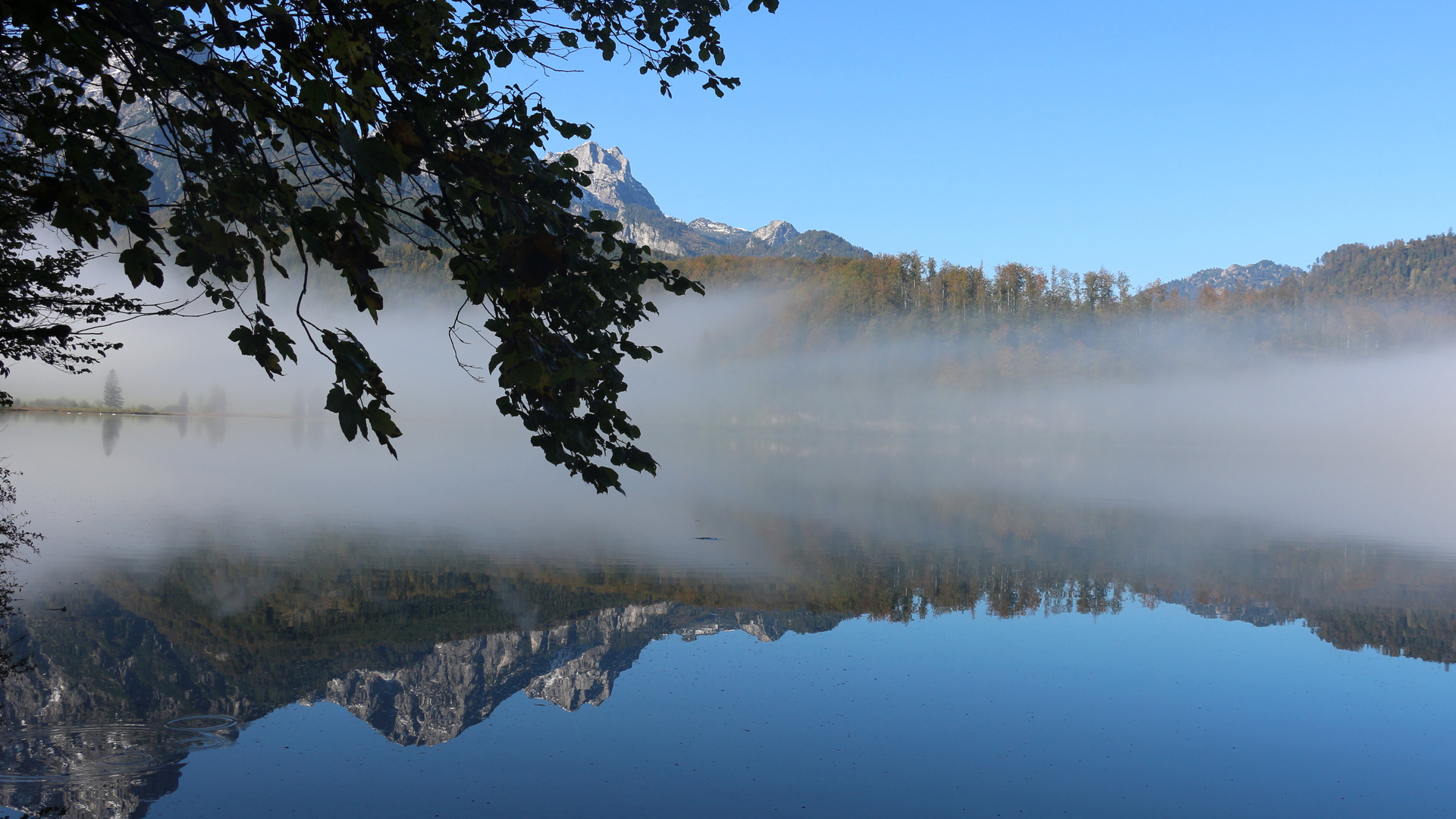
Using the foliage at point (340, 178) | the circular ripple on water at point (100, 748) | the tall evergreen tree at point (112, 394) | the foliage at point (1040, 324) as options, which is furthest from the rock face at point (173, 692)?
the tall evergreen tree at point (112, 394)

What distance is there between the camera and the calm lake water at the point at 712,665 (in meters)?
8.33

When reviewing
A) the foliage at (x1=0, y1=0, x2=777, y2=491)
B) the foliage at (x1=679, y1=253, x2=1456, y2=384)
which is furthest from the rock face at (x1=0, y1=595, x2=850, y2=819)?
the foliage at (x1=679, y1=253, x2=1456, y2=384)

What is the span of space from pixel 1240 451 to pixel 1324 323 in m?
100

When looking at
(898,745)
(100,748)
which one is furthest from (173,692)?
(898,745)

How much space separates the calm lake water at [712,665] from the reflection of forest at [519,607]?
8 cm

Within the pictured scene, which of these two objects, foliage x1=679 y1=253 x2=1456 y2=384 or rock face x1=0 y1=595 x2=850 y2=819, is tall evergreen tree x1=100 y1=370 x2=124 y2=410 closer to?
foliage x1=679 y1=253 x2=1456 y2=384

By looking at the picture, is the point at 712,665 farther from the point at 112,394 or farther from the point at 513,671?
the point at 112,394

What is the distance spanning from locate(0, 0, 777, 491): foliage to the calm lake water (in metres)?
5.19

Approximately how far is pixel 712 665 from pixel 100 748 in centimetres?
680

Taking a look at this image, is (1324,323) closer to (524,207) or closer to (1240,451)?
(1240,451)

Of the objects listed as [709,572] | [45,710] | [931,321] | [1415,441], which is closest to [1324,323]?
[1415,441]

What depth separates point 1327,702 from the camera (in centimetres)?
1165

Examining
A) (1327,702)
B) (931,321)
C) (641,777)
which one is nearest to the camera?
(641,777)

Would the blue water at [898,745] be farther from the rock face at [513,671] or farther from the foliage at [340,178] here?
the foliage at [340,178]
